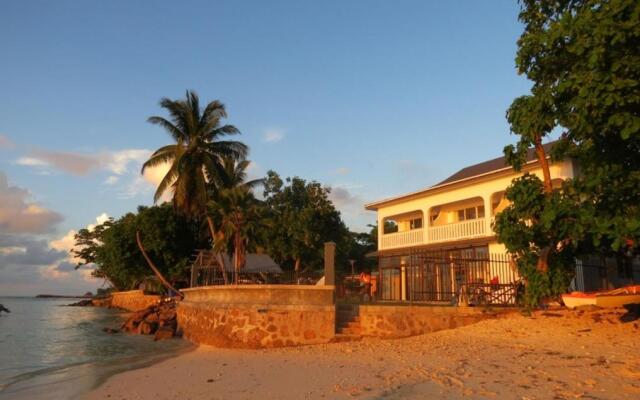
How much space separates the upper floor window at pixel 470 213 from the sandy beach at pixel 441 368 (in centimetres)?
1221

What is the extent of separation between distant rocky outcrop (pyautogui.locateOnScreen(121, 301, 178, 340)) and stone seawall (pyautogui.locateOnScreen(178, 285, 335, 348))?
23.2ft

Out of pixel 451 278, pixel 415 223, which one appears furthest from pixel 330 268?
pixel 415 223

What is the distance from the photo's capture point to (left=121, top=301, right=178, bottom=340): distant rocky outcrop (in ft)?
77.1

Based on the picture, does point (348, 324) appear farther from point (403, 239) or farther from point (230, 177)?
point (230, 177)

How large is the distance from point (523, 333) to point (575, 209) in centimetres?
336

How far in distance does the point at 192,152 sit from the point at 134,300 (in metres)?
27.0

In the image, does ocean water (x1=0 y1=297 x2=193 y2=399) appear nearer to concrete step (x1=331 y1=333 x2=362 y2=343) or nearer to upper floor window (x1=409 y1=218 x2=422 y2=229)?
concrete step (x1=331 y1=333 x2=362 y2=343)

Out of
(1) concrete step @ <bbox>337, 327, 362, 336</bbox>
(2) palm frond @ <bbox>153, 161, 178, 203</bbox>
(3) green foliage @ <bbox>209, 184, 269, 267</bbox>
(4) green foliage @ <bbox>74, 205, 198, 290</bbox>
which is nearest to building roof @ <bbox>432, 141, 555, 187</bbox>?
(3) green foliage @ <bbox>209, 184, 269, 267</bbox>

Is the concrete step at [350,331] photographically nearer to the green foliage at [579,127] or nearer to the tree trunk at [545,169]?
the green foliage at [579,127]

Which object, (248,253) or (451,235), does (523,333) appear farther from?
(248,253)

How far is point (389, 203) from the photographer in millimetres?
28656

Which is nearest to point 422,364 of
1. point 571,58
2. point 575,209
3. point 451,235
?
point 575,209

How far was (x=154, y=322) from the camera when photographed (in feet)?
88.5

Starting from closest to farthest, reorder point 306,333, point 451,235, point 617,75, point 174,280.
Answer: point 617,75, point 306,333, point 451,235, point 174,280
